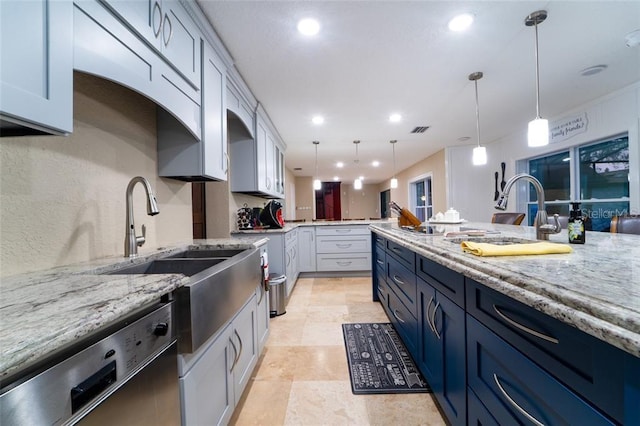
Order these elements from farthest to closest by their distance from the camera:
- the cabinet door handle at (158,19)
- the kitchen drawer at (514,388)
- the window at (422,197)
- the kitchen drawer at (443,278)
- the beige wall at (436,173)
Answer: the window at (422,197) < the beige wall at (436,173) < the cabinet door handle at (158,19) < the kitchen drawer at (443,278) < the kitchen drawer at (514,388)

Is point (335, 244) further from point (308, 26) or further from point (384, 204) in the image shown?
point (384, 204)

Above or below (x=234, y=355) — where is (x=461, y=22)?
above

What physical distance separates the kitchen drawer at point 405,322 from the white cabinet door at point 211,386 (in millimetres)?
1109

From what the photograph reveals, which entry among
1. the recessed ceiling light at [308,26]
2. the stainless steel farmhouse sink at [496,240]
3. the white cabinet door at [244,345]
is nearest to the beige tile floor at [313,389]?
the white cabinet door at [244,345]

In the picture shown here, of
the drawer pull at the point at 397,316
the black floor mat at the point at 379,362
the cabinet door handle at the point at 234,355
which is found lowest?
the black floor mat at the point at 379,362

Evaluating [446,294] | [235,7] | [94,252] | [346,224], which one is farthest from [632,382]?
[346,224]

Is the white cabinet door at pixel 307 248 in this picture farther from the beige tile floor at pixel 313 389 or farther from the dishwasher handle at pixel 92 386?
the dishwasher handle at pixel 92 386

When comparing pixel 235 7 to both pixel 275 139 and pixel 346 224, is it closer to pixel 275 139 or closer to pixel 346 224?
pixel 275 139

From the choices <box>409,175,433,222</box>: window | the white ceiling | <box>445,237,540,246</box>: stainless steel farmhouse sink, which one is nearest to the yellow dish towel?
<box>445,237,540,246</box>: stainless steel farmhouse sink

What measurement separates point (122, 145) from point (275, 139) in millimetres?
2835

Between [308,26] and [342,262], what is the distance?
11.2ft

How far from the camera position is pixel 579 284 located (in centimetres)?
60

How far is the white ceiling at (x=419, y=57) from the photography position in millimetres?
1689

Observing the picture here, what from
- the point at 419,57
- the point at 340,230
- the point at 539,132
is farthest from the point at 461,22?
the point at 340,230
